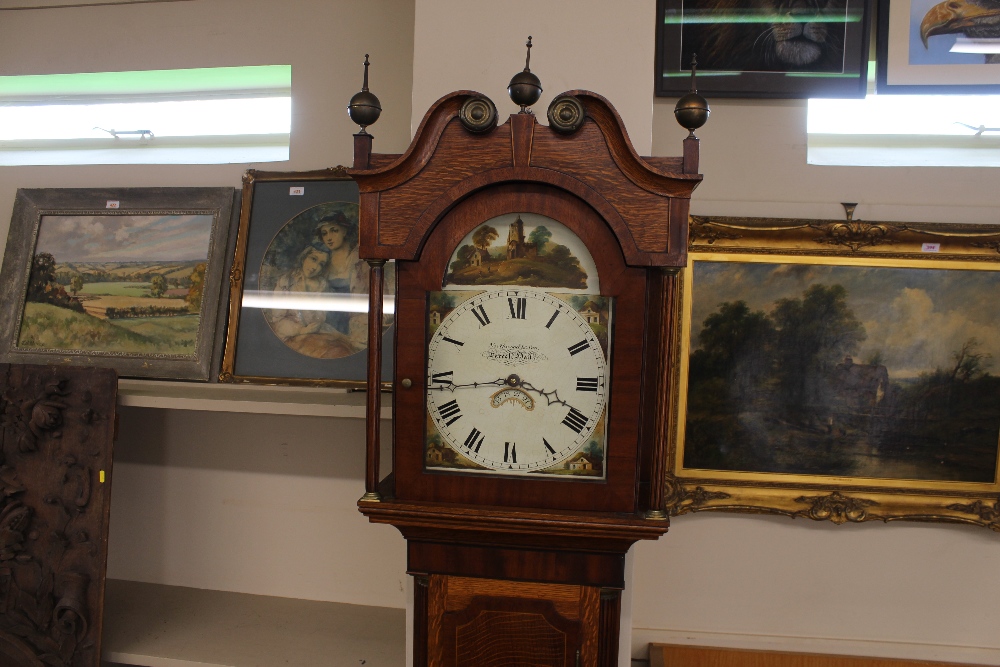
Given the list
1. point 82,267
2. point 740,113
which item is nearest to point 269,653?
point 82,267

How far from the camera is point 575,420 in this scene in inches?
51.1

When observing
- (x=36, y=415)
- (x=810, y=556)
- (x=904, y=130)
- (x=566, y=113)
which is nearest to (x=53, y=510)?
(x=36, y=415)

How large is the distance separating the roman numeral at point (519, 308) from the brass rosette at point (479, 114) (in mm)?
329

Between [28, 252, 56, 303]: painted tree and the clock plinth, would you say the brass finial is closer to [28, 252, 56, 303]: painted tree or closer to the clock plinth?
the clock plinth

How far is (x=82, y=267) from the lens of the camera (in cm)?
220

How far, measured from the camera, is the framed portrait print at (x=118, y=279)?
83.3 inches

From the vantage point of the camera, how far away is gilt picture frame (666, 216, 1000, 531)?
1.96 metres

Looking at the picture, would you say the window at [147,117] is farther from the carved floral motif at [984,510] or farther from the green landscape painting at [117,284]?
the carved floral motif at [984,510]

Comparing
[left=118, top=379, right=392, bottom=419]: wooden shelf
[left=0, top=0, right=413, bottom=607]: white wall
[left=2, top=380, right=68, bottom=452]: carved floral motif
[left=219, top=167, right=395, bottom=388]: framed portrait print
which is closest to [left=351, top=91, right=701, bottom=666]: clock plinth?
[left=118, top=379, right=392, bottom=419]: wooden shelf

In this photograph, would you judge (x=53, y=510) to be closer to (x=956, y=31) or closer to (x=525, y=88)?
(x=525, y=88)

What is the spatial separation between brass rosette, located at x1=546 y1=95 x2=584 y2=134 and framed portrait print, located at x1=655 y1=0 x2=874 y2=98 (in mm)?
941

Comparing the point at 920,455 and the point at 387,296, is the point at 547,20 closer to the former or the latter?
the point at 387,296

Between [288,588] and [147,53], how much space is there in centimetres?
185

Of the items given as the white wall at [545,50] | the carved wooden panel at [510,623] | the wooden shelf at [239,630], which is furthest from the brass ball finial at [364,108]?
the wooden shelf at [239,630]
